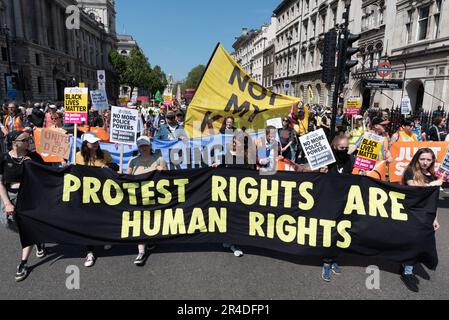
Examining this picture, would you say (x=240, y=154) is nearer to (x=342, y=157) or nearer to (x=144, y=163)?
(x=144, y=163)

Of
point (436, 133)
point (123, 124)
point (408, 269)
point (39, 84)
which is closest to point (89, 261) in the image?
point (123, 124)

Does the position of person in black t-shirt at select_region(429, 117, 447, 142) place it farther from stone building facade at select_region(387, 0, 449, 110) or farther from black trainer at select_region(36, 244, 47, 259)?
stone building facade at select_region(387, 0, 449, 110)

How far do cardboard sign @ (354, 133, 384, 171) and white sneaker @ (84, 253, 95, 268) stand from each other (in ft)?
13.7

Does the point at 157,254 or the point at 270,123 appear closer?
the point at 157,254

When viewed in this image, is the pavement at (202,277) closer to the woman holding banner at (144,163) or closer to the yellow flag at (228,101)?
the woman holding banner at (144,163)

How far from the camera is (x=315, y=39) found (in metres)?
39.7

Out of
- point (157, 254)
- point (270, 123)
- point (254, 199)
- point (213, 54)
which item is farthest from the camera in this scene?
point (270, 123)

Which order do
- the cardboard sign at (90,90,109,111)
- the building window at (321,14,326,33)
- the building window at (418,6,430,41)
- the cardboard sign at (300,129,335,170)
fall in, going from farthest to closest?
the building window at (321,14,326,33) → the building window at (418,6,430,41) → the cardboard sign at (90,90,109,111) → the cardboard sign at (300,129,335,170)

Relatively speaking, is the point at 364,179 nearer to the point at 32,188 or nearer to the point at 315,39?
the point at 32,188

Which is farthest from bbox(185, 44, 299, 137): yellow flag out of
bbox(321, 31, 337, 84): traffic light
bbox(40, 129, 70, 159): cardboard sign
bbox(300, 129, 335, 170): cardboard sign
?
bbox(321, 31, 337, 84): traffic light

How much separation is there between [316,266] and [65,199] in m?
3.30

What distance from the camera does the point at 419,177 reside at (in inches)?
145

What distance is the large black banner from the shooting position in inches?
138
